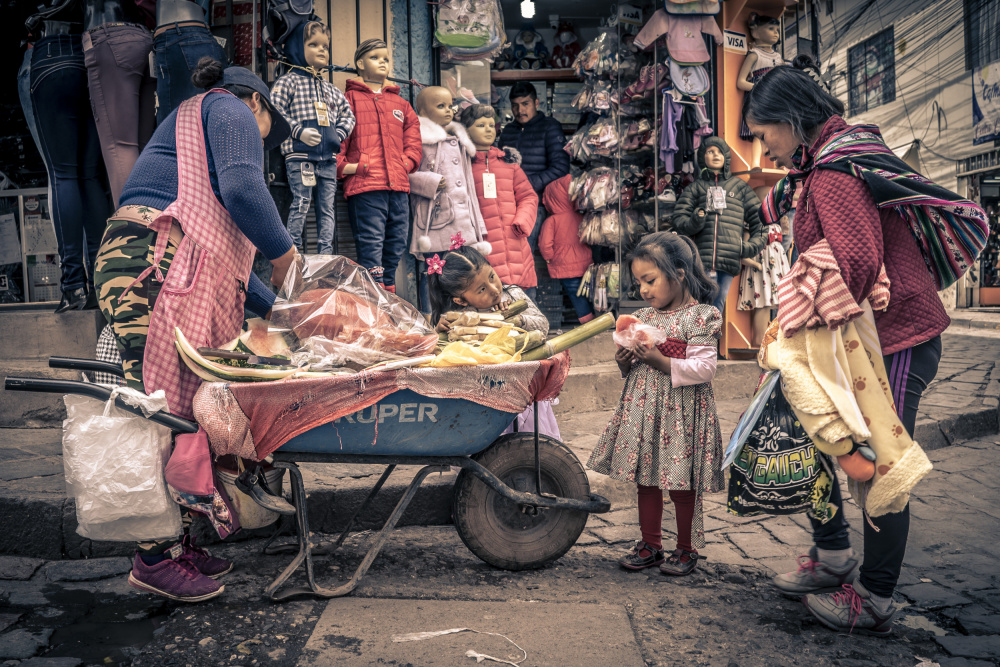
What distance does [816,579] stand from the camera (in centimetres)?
251

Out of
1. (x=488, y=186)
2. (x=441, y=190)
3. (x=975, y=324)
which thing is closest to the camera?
(x=441, y=190)

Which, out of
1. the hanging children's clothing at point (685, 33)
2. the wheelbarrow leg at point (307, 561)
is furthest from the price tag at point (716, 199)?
the wheelbarrow leg at point (307, 561)

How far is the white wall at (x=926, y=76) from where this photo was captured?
1505cm

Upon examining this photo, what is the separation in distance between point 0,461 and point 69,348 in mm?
988

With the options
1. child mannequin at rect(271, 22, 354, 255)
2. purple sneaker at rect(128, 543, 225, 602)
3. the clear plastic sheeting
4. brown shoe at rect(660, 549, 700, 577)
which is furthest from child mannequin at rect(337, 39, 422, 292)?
brown shoe at rect(660, 549, 700, 577)

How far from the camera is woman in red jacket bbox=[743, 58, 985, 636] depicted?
2.10 m

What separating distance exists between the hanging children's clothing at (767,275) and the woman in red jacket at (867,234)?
12.7ft

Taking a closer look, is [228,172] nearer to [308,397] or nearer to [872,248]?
[308,397]

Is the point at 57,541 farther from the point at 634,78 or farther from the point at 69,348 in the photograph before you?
the point at 634,78

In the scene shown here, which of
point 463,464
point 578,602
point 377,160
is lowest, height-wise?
point 578,602

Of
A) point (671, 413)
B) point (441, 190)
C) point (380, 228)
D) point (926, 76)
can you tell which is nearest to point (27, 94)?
point (380, 228)

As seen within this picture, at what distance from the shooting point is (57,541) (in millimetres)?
2955

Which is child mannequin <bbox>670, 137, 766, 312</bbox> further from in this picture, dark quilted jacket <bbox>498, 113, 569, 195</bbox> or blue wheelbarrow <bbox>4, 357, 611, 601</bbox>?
blue wheelbarrow <bbox>4, 357, 611, 601</bbox>

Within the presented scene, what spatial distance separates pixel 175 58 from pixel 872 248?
3.88m
